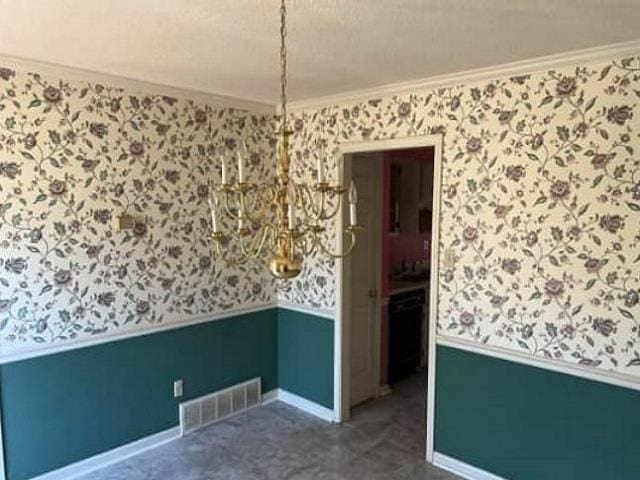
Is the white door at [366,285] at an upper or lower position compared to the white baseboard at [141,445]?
upper

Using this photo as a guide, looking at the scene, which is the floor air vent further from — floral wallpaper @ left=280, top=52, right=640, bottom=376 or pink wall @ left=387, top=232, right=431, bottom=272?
pink wall @ left=387, top=232, right=431, bottom=272

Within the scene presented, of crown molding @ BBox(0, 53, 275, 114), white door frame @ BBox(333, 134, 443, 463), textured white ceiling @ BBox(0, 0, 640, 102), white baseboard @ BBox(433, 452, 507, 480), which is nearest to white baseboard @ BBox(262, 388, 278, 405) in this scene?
white door frame @ BBox(333, 134, 443, 463)

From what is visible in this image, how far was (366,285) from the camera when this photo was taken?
444cm

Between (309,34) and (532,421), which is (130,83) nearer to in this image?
(309,34)

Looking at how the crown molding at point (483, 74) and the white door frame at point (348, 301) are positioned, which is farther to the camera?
the white door frame at point (348, 301)

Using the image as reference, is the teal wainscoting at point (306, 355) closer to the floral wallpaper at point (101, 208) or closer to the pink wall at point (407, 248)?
the floral wallpaper at point (101, 208)

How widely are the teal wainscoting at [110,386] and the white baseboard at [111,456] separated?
4cm

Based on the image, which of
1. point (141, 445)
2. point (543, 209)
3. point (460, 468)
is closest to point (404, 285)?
point (460, 468)

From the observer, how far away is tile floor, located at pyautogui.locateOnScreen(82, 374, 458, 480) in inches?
130

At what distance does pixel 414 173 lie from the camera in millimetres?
5309

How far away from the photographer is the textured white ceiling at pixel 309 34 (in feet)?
6.68

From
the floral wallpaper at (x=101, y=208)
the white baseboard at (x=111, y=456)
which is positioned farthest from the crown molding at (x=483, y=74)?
the white baseboard at (x=111, y=456)

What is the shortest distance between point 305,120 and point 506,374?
8.14 ft

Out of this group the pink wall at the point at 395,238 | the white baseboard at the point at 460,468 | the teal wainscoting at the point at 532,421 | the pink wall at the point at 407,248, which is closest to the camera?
the teal wainscoting at the point at 532,421
